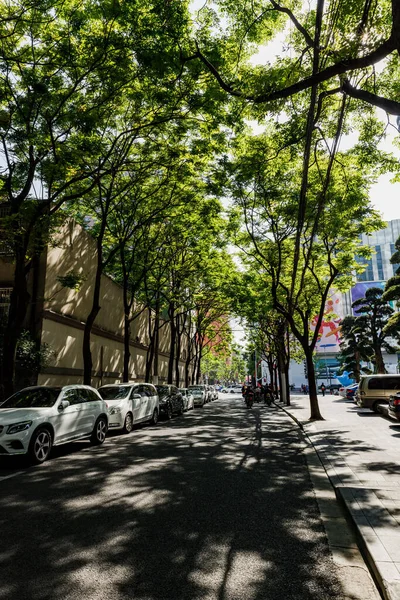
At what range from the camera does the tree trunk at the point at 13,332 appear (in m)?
11.3

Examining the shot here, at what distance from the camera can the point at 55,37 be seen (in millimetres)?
10188

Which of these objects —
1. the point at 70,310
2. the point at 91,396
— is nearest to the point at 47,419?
the point at 91,396

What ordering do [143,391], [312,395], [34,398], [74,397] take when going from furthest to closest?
1. [312,395]
2. [143,391]
3. [74,397]
4. [34,398]

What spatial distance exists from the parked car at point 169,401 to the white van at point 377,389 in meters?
9.54

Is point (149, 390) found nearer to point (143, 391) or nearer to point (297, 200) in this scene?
point (143, 391)

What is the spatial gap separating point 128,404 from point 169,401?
19.5 ft

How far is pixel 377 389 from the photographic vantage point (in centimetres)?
2084

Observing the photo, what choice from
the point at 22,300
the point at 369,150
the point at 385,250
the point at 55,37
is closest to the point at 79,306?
the point at 22,300

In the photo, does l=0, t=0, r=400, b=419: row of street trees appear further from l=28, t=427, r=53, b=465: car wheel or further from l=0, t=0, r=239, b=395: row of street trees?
l=28, t=427, r=53, b=465: car wheel

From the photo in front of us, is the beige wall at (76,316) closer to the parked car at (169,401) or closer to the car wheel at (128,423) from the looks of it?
the parked car at (169,401)

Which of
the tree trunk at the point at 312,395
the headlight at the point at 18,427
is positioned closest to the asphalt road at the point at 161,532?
the headlight at the point at 18,427

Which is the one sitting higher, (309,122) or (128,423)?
(309,122)

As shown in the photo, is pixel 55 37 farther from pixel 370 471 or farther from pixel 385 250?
pixel 385 250

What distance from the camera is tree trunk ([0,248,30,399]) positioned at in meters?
11.3
